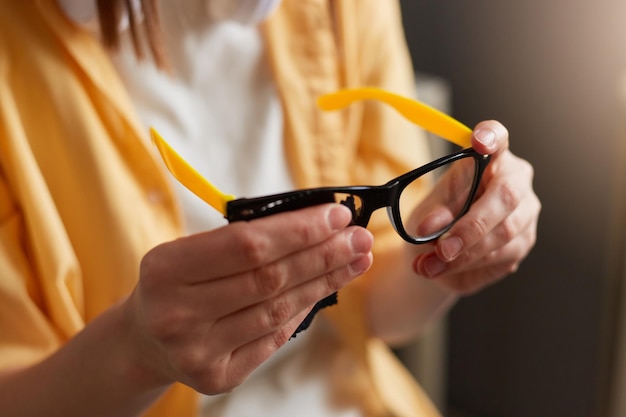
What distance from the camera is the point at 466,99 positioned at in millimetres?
1174

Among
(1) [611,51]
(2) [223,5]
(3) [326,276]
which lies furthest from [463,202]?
(1) [611,51]

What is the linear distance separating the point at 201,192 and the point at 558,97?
776mm

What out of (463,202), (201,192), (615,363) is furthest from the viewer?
(615,363)

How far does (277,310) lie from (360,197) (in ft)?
0.29

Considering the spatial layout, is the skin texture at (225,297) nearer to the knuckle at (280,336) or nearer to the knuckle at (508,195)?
the knuckle at (280,336)

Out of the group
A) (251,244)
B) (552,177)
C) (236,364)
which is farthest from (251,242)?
(552,177)

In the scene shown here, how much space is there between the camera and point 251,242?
1.31 ft

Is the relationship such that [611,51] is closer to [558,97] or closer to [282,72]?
[558,97]

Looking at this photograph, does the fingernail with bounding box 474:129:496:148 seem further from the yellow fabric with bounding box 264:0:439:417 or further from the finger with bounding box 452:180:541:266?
the yellow fabric with bounding box 264:0:439:417

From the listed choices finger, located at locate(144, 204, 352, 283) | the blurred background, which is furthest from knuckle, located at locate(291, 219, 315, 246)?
the blurred background

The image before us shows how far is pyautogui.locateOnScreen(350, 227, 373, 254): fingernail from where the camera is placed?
1.38ft

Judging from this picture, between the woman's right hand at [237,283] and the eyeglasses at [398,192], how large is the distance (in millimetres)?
11

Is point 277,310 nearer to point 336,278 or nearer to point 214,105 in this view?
point 336,278

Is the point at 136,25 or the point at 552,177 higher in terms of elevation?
the point at 136,25
